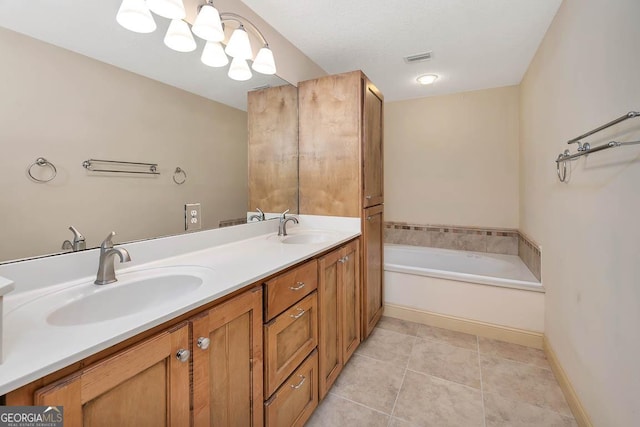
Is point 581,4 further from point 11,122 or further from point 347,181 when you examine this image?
point 11,122

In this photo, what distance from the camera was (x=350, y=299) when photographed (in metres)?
1.88

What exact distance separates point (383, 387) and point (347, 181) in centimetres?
135

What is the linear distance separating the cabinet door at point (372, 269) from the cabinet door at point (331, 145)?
21 cm

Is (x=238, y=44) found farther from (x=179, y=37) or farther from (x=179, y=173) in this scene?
(x=179, y=173)

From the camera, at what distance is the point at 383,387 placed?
1.70m

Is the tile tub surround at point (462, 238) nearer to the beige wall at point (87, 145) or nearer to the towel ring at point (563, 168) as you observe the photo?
the towel ring at point (563, 168)

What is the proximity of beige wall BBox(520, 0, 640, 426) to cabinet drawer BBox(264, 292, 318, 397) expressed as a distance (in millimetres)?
1221

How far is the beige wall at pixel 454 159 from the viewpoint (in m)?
3.00

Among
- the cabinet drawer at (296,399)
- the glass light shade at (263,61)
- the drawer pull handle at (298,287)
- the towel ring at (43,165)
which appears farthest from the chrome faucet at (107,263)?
the glass light shade at (263,61)

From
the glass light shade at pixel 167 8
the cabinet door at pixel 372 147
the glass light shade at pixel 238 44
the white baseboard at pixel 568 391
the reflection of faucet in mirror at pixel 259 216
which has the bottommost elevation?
the white baseboard at pixel 568 391

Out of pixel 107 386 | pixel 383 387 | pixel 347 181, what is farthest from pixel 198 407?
pixel 347 181

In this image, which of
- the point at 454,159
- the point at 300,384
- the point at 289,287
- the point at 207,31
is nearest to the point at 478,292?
the point at 454,159

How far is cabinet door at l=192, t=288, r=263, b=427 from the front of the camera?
2.69 feet

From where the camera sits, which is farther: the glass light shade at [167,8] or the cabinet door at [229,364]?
the glass light shade at [167,8]
